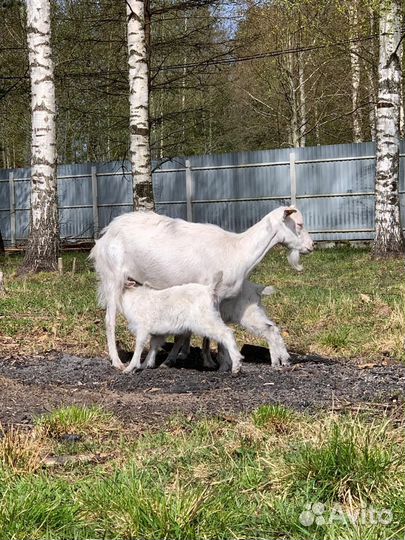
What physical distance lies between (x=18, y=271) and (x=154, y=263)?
735 centimetres

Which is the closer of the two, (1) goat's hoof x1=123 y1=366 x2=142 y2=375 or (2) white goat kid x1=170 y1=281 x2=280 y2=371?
(1) goat's hoof x1=123 y1=366 x2=142 y2=375

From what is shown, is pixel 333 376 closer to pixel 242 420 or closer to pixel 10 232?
pixel 242 420

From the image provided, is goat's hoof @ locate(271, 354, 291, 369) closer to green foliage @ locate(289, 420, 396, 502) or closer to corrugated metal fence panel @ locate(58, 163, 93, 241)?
green foliage @ locate(289, 420, 396, 502)

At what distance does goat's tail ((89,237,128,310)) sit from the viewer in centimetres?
813

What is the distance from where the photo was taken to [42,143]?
568 inches

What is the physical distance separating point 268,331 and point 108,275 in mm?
1588

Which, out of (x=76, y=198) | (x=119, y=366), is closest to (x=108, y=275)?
(x=119, y=366)

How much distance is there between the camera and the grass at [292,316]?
865cm

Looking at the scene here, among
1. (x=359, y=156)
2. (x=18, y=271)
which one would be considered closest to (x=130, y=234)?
(x=18, y=271)

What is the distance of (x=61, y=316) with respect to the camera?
9.86 metres

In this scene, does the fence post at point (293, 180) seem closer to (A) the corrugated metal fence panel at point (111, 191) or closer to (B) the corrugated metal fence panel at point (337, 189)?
(B) the corrugated metal fence panel at point (337, 189)

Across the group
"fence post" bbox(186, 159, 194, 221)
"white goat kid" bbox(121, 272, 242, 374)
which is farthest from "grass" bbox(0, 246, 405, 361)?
"fence post" bbox(186, 159, 194, 221)

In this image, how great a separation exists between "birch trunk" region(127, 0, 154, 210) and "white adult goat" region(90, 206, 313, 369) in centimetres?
605

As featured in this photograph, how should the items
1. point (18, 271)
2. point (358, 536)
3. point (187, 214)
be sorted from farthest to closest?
point (187, 214) → point (18, 271) → point (358, 536)
